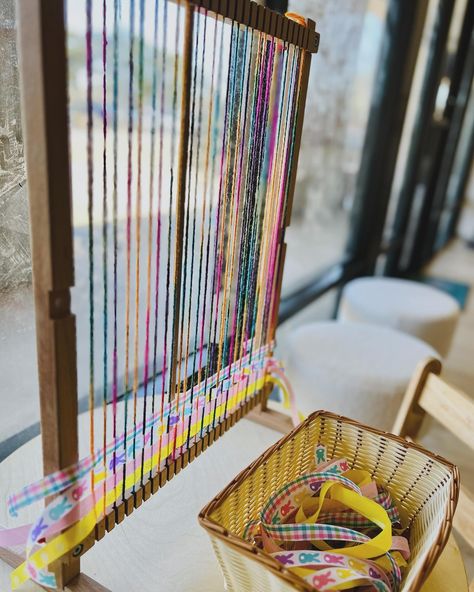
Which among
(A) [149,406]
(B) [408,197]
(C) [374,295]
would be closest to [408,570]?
(A) [149,406]

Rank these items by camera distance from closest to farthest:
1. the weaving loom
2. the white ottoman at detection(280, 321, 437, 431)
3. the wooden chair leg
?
1. the weaving loom
2. the wooden chair leg
3. the white ottoman at detection(280, 321, 437, 431)

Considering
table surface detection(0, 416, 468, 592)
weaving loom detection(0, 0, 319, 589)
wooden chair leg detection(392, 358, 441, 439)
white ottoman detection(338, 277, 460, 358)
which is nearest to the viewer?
weaving loom detection(0, 0, 319, 589)

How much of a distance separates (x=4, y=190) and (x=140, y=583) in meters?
0.65

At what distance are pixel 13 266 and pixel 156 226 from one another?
29 centimetres

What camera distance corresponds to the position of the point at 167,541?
2.80 feet

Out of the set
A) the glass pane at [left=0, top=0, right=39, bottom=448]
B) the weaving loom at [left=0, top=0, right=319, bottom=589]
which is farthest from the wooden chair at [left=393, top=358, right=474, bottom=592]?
the glass pane at [left=0, top=0, right=39, bottom=448]

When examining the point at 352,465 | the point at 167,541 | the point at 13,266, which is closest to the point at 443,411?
the point at 352,465

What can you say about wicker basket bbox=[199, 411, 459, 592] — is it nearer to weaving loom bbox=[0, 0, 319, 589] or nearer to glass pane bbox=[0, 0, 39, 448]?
weaving loom bbox=[0, 0, 319, 589]

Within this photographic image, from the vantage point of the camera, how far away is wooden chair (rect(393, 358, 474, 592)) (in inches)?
37.6

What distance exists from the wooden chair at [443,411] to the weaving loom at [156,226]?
310mm

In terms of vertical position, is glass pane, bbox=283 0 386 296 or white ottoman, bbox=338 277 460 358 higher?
glass pane, bbox=283 0 386 296

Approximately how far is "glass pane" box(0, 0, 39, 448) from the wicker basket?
515mm

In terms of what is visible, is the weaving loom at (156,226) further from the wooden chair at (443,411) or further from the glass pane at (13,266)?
the wooden chair at (443,411)

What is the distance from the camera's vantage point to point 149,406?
3.16ft
